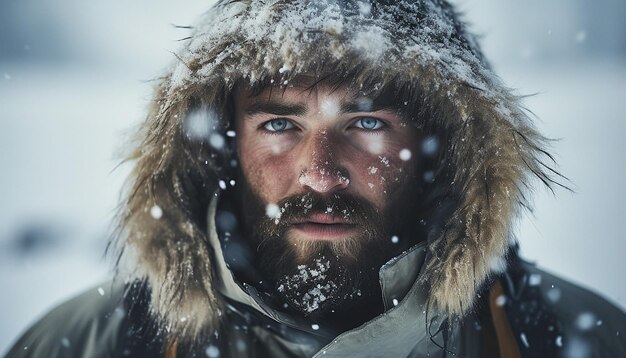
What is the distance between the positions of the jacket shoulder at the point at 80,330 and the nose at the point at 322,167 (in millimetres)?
761

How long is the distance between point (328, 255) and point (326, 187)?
21 centimetres

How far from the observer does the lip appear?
1478 millimetres

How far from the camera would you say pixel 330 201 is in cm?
147

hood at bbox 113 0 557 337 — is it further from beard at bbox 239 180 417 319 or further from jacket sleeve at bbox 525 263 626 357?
jacket sleeve at bbox 525 263 626 357

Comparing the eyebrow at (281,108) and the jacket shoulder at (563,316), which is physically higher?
the eyebrow at (281,108)

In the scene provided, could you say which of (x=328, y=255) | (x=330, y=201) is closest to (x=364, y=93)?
(x=330, y=201)

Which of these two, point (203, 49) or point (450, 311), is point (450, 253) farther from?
point (203, 49)

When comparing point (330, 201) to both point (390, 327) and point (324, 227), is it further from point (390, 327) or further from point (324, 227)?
point (390, 327)

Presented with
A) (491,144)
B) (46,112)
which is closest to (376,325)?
(491,144)

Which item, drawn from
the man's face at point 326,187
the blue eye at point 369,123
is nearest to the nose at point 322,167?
the man's face at point 326,187

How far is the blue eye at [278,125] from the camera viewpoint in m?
1.57

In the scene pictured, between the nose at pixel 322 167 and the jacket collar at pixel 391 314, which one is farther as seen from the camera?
the nose at pixel 322 167

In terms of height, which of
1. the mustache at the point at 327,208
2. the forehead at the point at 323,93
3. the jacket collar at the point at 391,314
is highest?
the forehead at the point at 323,93

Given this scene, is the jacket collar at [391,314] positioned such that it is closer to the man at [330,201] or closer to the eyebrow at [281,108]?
the man at [330,201]
